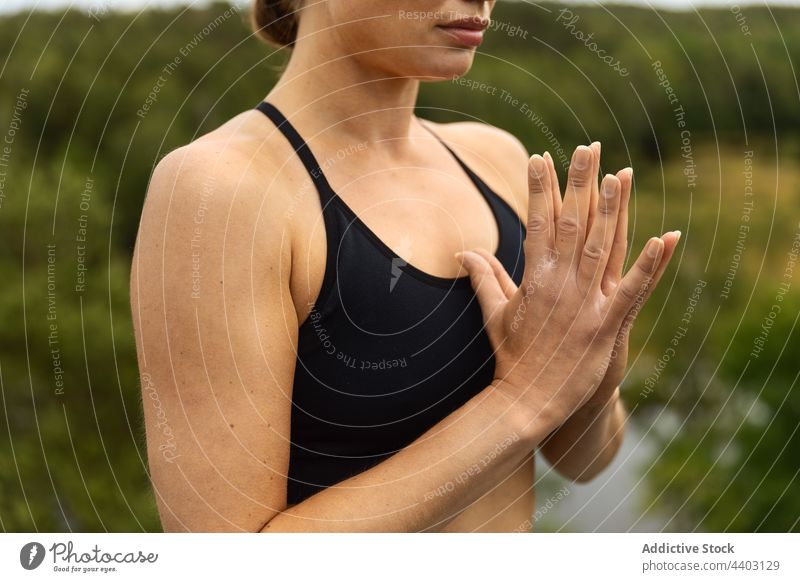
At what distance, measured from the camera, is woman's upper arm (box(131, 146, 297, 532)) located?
5.55 feet

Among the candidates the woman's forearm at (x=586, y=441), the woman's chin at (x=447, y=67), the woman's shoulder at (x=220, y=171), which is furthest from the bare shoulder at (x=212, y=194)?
the woman's forearm at (x=586, y=441)

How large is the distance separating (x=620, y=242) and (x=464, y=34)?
20.6 inches

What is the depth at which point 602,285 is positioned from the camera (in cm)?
190

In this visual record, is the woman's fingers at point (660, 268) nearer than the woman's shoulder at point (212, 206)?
No

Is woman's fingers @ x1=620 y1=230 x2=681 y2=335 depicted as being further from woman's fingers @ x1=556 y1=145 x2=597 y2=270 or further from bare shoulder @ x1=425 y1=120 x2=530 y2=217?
bare shoulder @ x1=425 y1=120 x2=530 y2=217

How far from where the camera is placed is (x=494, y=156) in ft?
8.13

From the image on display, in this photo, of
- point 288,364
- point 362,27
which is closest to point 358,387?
point 288,364

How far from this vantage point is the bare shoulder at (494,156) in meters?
2.39

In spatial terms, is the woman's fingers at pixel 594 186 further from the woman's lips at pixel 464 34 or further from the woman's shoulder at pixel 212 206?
the woman's shoulder at pixel 212 206

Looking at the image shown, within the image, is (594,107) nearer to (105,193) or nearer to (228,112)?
(228,112)

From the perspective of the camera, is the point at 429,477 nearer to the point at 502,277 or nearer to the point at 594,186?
the point at 502,277

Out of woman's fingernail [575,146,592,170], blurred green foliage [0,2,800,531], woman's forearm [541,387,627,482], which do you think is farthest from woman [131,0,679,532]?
blurred green foliage [0,2,800,531]

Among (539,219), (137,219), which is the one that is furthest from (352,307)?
(137,219)

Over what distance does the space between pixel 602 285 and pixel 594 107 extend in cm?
3784
